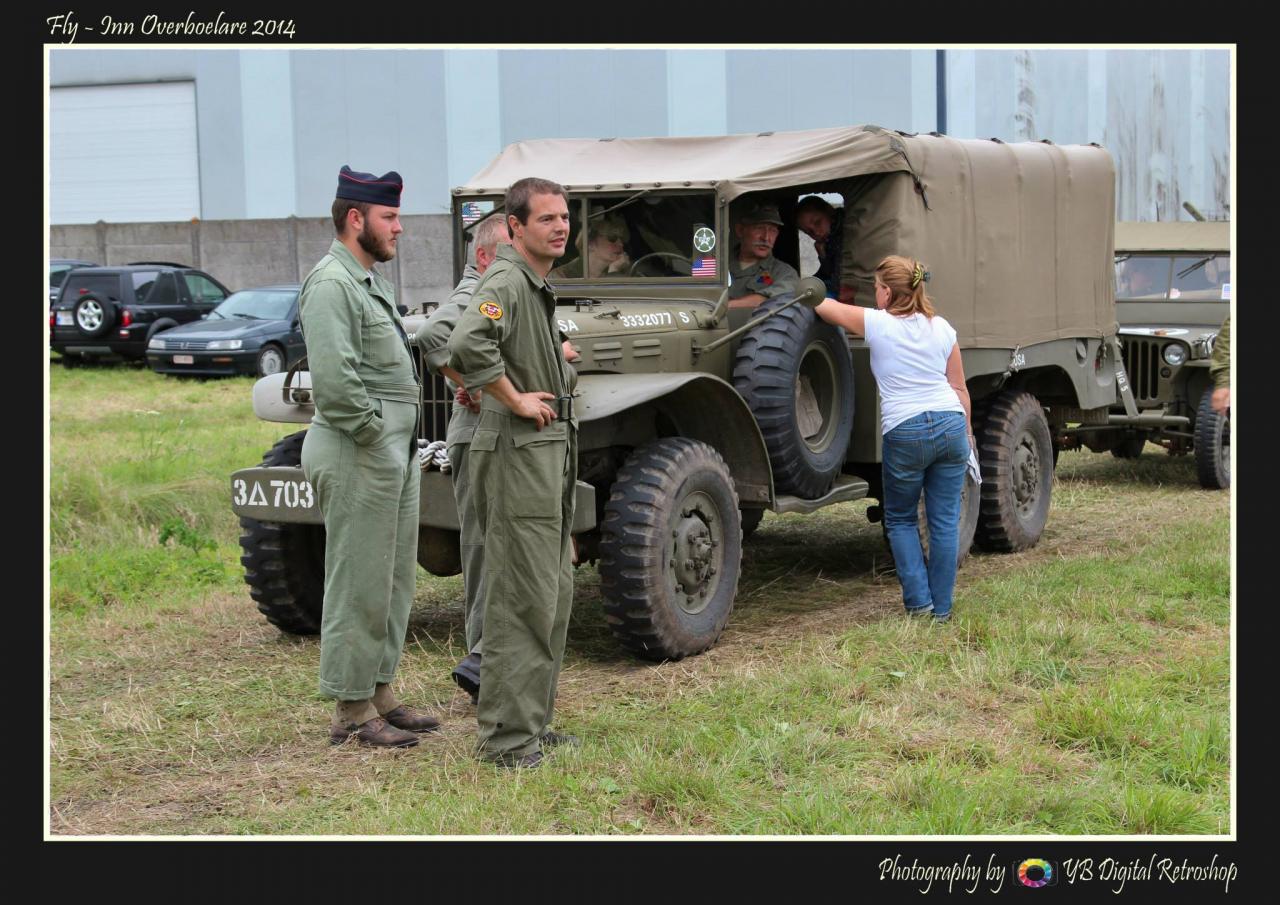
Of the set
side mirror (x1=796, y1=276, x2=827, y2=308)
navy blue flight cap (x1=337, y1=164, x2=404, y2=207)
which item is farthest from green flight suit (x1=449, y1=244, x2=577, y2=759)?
side mirror (x1=796, y1=276, x2=827, y2=308)

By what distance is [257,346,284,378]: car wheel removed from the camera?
712 inches

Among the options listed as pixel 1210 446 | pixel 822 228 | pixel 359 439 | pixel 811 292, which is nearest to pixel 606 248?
pixel 811 292

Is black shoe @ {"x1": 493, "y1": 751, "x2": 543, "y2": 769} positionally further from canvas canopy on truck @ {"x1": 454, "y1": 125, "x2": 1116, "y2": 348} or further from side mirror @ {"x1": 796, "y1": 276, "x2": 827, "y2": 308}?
canvas canopy on truck @ {"x1": 454, "y1": 125, "x2": 1116, "y2": 348}

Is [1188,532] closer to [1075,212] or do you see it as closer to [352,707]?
[1075,212]

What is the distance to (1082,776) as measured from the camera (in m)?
4.56

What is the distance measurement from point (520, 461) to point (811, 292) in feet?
7.83

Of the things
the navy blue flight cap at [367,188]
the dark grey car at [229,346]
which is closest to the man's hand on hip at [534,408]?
the navy blue flight cap at [367,188]

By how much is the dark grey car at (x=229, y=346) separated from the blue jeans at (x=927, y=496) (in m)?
12.4

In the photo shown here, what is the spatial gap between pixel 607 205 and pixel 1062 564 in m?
2.98

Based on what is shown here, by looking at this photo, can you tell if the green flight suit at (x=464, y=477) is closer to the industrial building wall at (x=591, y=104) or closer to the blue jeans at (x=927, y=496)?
the blue jeans at (x=927, y=496)

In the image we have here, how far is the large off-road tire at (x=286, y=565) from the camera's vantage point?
6371 millimetres

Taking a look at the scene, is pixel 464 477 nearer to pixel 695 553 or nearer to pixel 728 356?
pixel 695 553

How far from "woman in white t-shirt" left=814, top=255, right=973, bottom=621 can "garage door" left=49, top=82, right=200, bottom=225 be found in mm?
18015

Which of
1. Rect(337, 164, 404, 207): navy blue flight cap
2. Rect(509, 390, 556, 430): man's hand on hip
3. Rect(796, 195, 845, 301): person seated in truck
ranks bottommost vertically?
Rect(509, 390, 556, 430): man's hand on hip
